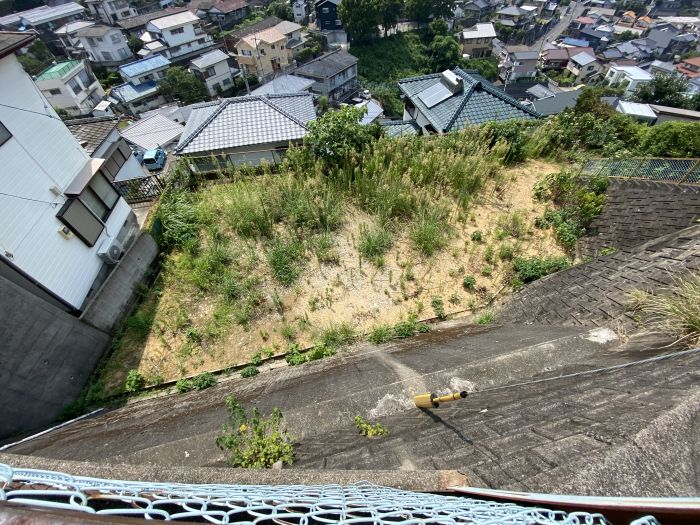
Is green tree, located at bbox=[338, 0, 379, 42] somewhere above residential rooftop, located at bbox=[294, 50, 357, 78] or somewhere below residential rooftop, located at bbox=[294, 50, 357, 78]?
above

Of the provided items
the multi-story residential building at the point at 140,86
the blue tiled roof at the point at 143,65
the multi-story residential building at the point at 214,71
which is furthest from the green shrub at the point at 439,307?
the blue tiled roof at the point at 143,65

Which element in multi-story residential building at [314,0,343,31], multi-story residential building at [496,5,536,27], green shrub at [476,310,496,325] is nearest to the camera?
green shrub at [476,310,496,325]

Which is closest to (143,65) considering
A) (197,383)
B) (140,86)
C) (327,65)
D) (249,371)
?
(140,86)

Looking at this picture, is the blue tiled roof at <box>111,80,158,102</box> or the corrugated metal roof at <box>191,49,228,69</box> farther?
the corrugated metal roof at <box>191,49,228,69</box>

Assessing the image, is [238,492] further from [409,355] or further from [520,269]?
[520,269]

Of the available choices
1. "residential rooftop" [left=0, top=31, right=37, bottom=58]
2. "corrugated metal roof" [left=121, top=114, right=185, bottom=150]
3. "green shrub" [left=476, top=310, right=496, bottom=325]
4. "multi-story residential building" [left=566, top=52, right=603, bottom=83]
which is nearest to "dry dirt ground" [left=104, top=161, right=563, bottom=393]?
"green shrub" [left=476, top=310, right=496, bottom=325]

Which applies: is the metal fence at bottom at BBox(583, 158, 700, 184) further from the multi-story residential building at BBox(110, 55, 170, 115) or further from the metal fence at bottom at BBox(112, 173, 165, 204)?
the multi-story residential building at BBox(110, 55, 170, 115)
